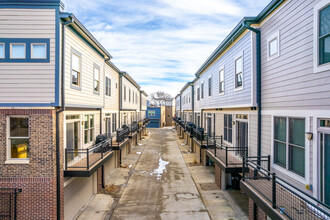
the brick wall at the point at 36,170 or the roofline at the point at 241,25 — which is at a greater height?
the roofline at the point at 241,25

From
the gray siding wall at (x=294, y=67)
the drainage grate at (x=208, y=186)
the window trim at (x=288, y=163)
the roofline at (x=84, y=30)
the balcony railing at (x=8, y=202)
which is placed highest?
the roofline at (x=84, y=30)

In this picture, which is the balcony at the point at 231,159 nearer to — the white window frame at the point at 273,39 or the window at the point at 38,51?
the white window frame at the point at 273,39

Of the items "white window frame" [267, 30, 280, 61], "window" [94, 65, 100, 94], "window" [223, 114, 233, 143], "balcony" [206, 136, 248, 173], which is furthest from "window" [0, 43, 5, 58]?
"window" [223, 114, 233, 143]

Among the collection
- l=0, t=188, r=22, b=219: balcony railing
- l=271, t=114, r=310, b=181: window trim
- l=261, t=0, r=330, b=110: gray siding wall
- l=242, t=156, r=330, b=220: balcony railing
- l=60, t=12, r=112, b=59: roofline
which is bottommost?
l=0, t=188, r=22, b=219: balcony railing

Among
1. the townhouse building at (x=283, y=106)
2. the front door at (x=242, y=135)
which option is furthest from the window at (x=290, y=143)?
the front door at (x=242, y=135)

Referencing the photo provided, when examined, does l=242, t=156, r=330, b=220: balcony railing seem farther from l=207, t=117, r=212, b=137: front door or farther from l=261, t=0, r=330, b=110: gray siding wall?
l=207, t=117, r=212, b=137: front door

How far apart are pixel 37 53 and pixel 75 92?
6.83 ft

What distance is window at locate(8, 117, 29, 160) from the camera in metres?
7.73

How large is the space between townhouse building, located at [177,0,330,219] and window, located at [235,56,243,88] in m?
0.05

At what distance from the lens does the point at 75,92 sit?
9.05 meters

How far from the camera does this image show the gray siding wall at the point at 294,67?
5207 millimetres

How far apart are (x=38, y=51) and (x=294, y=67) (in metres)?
8.73

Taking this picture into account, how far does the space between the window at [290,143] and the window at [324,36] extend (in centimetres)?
178

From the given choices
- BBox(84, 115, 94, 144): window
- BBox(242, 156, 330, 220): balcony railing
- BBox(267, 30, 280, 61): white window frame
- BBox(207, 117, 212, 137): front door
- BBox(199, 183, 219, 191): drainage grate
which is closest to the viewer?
BBox(242, 156, 330, 220): balcony railing
